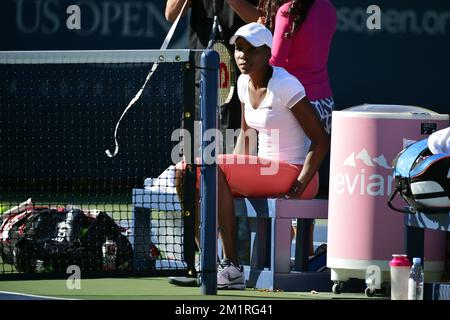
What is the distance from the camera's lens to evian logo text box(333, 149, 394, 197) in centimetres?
658

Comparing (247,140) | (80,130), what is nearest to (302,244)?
(247,140)

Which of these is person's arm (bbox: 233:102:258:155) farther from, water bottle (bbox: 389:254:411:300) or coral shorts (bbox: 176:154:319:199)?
water bottle (bbox: 389:254:411:300)


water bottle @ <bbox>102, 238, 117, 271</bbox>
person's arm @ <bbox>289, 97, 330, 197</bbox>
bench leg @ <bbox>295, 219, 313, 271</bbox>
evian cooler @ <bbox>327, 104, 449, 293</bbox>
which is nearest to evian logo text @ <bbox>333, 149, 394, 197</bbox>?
evian cooler @ <bbox>327, 104, 449, 293</bbox>

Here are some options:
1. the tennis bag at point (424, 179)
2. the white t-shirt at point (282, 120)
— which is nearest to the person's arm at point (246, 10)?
the white t-shirt at point (282, 120)

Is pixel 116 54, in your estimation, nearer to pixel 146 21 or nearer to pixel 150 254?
pixel 150 254

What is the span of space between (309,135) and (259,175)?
33 cm

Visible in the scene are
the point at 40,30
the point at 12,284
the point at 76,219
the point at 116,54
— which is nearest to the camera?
the point at 116,54

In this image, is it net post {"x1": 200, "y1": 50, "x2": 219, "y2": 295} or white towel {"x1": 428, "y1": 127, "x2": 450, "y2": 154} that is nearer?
white towel {"x1": 428, "y1": 127, "x2": 450, "y2": 154}

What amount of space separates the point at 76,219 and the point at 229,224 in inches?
39.9

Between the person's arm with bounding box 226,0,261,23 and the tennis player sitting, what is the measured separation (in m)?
0.78

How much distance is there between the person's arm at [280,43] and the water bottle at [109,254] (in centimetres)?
130

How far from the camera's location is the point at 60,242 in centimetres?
724

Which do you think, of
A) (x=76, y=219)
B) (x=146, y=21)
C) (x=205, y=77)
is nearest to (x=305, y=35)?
(x=205, y=77)

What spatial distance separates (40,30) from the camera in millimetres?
12594
